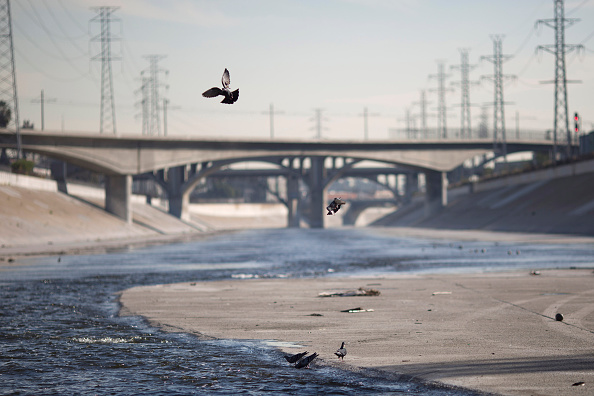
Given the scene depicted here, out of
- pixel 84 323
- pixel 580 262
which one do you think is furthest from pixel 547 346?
pixel 580 262

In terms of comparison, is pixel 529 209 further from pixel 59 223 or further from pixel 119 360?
pixel 119 360

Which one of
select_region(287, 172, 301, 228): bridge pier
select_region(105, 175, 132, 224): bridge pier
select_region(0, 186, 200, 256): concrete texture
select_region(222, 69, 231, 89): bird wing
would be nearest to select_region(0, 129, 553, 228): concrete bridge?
select_region(105, 175, 132, 224): bridge pier

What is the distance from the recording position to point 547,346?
1125 centimetres

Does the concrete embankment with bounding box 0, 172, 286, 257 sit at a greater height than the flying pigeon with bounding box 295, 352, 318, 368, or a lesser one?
lesser

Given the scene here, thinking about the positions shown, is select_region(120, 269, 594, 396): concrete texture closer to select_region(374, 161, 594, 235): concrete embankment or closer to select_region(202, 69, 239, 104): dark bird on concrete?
select_region(202, 69, 239, 104): dark bird on concrete


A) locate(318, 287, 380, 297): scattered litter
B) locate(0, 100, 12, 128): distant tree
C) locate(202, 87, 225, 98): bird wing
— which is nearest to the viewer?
locate(202, 87, 225, 98): bird wing

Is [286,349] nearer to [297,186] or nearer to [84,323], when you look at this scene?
[84,323]

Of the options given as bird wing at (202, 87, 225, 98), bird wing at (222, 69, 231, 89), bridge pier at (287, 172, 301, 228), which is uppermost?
bird wing at (222, 69, 231, 89)

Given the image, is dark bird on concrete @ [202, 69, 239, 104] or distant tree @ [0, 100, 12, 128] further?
distant tree @ [0, 100, 12, 128]

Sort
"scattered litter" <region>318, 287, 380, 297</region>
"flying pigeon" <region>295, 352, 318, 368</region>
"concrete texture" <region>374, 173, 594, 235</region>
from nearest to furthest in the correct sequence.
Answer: "flying pigeon" <region>295, 352, 318, 368</region>, "scattered litter" <region>318, 287, 380, 297</region>, "concrete texture" <region>374, 173, 594, 235</region>

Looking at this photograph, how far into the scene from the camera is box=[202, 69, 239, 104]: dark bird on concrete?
10141 millimetres

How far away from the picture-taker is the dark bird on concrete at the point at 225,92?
10.1m

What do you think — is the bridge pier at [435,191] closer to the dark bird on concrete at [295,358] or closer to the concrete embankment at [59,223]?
the concrete embankment at [59,223]

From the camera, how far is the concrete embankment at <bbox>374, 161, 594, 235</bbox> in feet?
239
